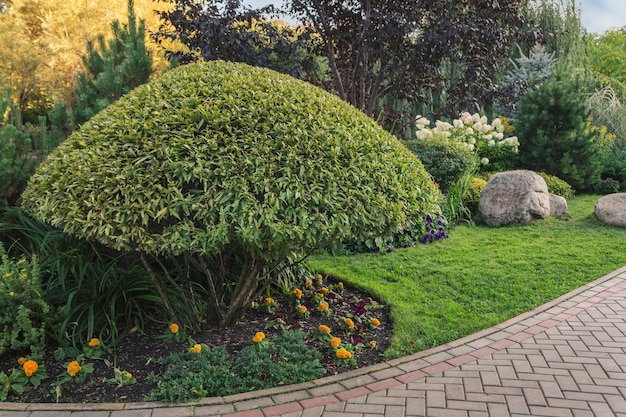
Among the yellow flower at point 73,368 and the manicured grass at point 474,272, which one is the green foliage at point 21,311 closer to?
the yellow flower at point 73,368

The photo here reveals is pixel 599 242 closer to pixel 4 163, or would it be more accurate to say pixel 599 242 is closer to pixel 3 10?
pixel 4 163

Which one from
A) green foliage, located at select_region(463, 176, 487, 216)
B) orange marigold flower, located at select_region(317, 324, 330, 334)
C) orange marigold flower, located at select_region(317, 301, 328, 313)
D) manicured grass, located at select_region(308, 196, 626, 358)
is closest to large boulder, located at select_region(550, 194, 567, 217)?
manicured grass, located at select_region(308, 196, 626, 358)

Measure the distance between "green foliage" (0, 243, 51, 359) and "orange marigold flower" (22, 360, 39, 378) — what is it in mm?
166

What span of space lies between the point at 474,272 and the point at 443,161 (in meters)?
3.15

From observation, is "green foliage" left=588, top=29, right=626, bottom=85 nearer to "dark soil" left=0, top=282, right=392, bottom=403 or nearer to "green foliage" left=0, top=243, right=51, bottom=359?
"dark soil" left=0, top=282, right=392, bottom=403

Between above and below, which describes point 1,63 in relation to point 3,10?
below

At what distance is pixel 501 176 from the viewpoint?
835cm

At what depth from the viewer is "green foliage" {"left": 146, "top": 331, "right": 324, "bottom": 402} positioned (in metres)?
2.98

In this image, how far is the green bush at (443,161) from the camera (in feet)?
27.1

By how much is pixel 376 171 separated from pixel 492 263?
3.24 meters

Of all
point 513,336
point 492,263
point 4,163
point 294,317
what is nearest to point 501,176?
point 492,263

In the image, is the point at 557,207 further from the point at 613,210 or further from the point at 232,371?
the point at 232,371

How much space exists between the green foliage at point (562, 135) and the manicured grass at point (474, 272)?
11.1 feet

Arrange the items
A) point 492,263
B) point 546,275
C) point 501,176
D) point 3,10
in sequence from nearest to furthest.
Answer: point 546,275 < point 492,263 < point 501,176 < point 3,10
